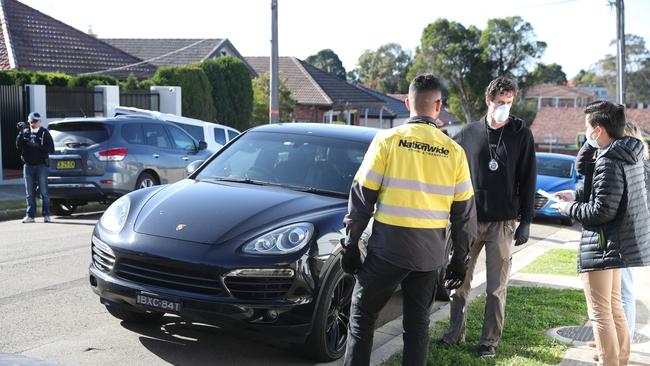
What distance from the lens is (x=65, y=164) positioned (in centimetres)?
1235

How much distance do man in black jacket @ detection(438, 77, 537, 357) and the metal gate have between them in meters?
15.1

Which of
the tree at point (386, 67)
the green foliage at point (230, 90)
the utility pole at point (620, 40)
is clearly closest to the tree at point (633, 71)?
the tree at point (386, 67)

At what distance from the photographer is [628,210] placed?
4.63 m

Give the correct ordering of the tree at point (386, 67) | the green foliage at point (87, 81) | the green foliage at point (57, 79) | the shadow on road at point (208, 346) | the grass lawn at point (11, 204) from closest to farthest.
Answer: the shadow on road at point (208, 346) < the grass lawn at point (11, 204) < the green foliage at point (57, 79) < the green foliage at point (87, 81) < the tree at point (386, 67)

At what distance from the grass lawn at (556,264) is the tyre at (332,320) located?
429cm

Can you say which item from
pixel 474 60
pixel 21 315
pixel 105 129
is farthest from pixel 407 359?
pixel 474 60

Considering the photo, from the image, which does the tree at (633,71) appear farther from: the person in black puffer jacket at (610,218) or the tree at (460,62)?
the person in black puffer jacket at (610,218)

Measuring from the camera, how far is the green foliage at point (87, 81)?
19656mm

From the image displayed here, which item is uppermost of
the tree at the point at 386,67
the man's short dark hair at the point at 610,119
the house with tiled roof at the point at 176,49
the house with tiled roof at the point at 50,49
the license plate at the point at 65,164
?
the tree at the point at 386,67

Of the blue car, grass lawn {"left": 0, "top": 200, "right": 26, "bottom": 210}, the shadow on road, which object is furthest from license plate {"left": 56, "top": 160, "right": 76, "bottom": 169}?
the blue car

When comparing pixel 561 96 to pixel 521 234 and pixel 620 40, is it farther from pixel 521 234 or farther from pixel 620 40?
pixel 521 234

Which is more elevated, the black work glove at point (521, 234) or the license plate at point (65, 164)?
the license plate at point (65, 164)

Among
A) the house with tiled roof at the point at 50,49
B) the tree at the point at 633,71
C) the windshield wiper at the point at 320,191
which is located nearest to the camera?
the windshield wiper at the point at 320,191

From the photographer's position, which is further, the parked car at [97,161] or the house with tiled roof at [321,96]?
the house with tiled roof at [321,96]
